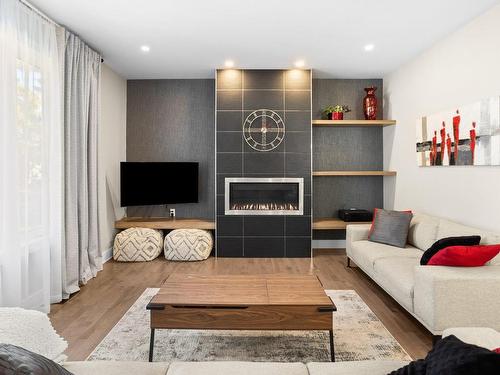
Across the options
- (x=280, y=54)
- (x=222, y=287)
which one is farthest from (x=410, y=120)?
(x=222, y=287)

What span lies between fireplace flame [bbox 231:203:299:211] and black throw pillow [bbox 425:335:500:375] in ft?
13.3

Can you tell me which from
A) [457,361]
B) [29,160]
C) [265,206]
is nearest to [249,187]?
[265,206]

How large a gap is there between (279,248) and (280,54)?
8.74ft

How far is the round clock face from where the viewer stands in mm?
5188

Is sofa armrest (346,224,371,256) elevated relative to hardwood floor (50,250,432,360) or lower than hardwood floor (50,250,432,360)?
elevated

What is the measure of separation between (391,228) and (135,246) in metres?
3.37

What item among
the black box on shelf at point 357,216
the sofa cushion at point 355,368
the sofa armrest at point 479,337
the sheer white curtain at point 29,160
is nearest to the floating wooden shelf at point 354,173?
the black box on shelf at point 357,216

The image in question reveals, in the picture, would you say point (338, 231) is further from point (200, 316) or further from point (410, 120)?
point (200, 316)

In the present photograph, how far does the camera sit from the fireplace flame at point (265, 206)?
5230 millimetres

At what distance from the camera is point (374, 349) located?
8.16ft

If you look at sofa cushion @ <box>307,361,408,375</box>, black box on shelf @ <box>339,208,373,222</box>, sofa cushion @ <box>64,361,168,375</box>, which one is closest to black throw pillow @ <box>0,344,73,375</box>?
sofa cushion @ <box>64,361,168,375</box>

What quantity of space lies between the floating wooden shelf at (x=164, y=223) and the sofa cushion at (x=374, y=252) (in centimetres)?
209

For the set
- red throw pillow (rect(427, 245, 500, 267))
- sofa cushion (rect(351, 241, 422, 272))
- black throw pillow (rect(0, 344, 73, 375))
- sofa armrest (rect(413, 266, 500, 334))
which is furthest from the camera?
sofa cushion (rect(351, 241, 422, 272))

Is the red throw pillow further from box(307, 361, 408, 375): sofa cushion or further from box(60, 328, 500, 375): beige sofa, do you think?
box(307, 361, 408, 375): sofa cushion
